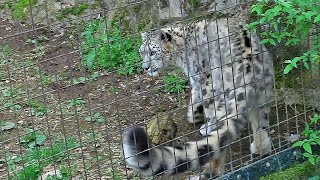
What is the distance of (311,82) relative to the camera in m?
4.67

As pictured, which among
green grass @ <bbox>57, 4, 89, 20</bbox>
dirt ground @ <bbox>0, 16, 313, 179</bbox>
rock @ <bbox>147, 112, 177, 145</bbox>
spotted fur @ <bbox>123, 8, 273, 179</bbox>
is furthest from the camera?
green grass @ <bbox>57, 4, 89, 20</bbox>

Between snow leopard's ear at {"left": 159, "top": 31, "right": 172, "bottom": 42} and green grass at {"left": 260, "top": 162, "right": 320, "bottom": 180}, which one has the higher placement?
snow leopard's ear at {"left": 159, "top": 31, "right": 172, "bottom": 42}

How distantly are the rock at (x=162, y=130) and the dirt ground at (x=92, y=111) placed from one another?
10 centimetres

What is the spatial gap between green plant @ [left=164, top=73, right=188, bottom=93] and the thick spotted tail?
5.59ft

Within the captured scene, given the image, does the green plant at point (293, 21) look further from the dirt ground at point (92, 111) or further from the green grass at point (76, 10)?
the green grass at point (76, 10)

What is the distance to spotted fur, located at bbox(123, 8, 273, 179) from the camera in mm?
3717

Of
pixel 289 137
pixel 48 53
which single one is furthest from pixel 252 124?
pixel 48 53

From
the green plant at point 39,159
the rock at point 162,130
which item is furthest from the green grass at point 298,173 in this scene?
the green plant at point 39,159

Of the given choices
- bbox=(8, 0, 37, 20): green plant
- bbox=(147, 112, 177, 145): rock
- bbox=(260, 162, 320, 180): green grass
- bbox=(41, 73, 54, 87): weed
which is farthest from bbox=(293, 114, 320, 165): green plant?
bbox=(8, 0, 37, 20): green plant

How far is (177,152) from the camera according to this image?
3.84 meters

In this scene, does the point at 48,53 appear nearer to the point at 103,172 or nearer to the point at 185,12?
the point at 185,12

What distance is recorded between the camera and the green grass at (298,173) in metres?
4.25

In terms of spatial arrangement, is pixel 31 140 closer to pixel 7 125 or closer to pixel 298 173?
pixel 7 125

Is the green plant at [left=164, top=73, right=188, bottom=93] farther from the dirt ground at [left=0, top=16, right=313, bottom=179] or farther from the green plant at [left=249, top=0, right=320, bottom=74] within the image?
the green plant at [left=249, top=0, right=320, bottom=74]
